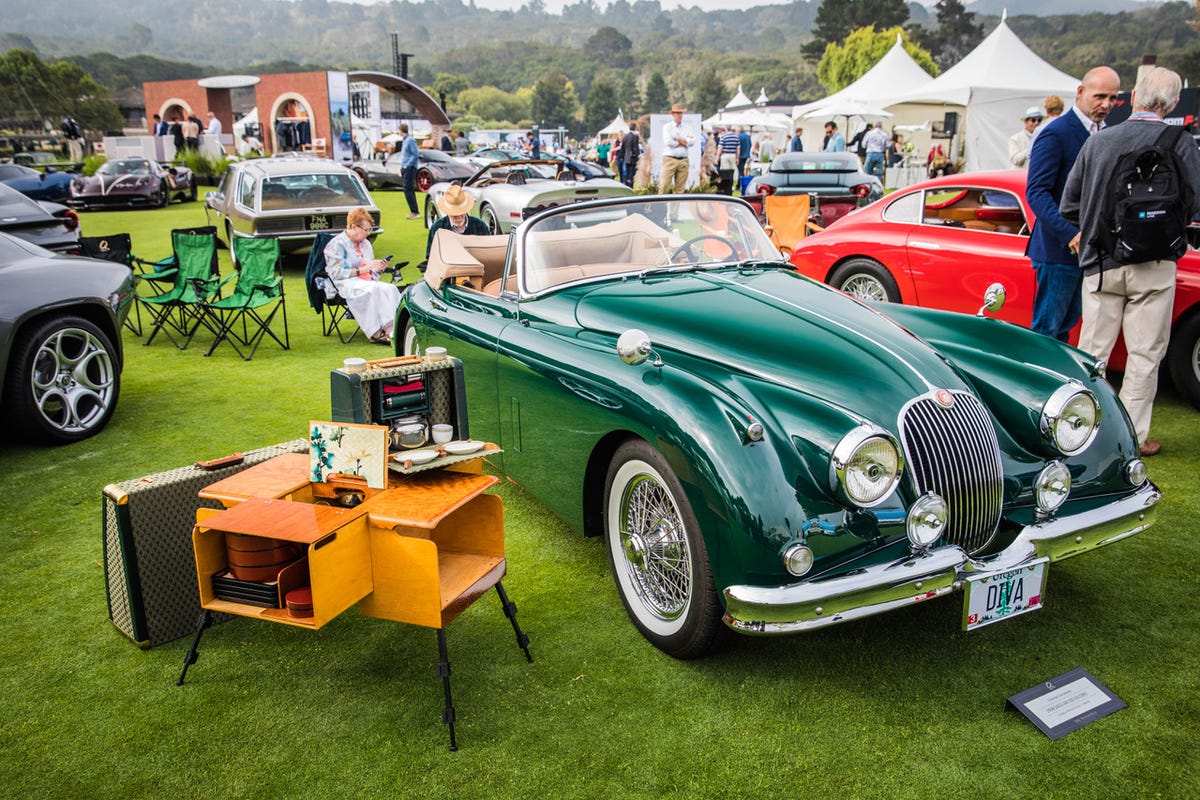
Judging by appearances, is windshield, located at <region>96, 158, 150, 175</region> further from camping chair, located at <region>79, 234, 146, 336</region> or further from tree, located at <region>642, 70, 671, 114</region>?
tree, located at <region>642, 70, 671, 114</region>

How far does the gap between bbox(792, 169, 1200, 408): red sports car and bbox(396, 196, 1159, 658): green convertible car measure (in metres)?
2.13

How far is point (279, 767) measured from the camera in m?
2.65

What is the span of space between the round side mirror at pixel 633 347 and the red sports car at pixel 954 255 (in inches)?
117

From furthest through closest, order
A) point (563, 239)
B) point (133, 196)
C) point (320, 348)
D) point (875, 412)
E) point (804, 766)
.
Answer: point (133, 196) → point (320, 348) → point (563, 239) → point (875, 412) → point (804, 766)

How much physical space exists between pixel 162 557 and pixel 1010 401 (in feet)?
11.1

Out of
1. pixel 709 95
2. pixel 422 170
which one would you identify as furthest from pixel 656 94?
pixel 422 170

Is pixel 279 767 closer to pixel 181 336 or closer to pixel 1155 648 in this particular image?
pixel 1155 648

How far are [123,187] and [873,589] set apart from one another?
75.7ft

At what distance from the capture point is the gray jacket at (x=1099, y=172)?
4367 mm

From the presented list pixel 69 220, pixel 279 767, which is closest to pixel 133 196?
pixel 69 220

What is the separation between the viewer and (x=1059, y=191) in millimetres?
5125

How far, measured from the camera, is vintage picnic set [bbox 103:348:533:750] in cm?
273

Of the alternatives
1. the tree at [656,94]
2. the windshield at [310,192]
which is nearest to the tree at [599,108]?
the tree at [656,94]

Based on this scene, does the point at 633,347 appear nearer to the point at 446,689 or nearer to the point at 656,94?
the point at 446,689
